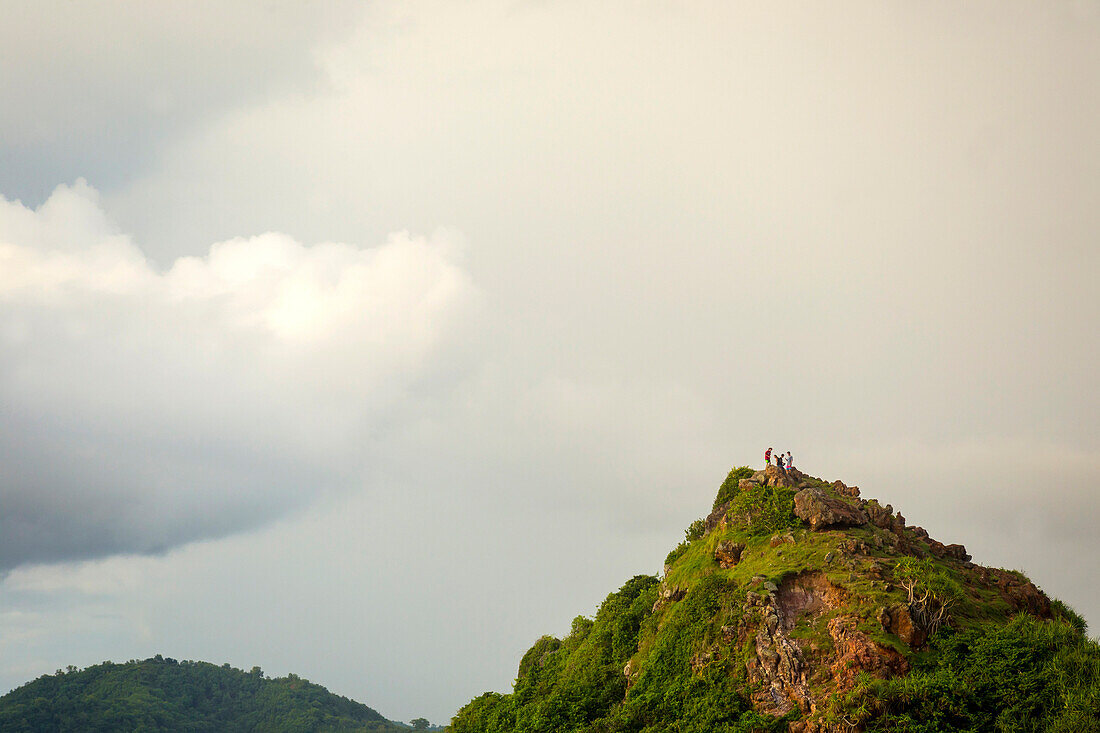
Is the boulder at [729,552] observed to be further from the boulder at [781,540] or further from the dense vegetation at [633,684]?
the dense vegetation at [633,684]

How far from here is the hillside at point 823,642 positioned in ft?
135

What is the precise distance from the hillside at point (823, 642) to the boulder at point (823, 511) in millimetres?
111

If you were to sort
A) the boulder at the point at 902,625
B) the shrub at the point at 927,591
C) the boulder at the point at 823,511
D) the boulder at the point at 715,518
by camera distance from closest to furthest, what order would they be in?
1. the boulder at the point at 902,625
2. the shrub at the point at 927,591
3. the boulder at the point at 823,511
4. the boulder at the point at 715,518

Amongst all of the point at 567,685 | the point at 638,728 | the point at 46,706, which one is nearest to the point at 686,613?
the point at 638,728

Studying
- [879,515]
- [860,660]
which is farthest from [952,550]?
[860,660]

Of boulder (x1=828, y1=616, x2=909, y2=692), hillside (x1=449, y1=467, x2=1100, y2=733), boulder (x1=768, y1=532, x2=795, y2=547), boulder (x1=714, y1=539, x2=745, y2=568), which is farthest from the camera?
boulder (x1=714, y1=539, x2=745, y2=568)

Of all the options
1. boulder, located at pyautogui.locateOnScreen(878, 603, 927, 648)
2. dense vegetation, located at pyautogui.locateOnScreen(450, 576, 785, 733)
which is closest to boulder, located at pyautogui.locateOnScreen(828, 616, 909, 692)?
boulder, located at pyautogui.locateOnScreen(878, 603, 927, 648)

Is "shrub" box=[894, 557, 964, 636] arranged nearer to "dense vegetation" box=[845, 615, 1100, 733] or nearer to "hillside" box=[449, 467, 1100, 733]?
"hillside" box=[449, 467, 1100, 733]

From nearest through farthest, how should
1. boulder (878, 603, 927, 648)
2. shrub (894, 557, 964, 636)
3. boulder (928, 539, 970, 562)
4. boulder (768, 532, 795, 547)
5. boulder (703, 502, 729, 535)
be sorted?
boulder (878, 603, 927, 648), shrub (894, 557, 964, 636), boulder (768, 532, 795, 547), boulder (928, 539, 970, 562), boulder (703, 502, 729, 535)

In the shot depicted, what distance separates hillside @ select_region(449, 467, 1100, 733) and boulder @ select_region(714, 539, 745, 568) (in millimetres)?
90

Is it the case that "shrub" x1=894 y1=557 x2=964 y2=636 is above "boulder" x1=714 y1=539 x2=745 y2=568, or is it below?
below

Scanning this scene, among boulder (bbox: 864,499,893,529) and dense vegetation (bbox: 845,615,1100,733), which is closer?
dense vegetation (bbox: 845,615,1100,733)

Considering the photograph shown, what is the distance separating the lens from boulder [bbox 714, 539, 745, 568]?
54625mm

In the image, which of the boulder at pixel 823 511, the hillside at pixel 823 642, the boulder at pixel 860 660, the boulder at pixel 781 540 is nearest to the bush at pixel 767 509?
the hillside at pixel 823 642
